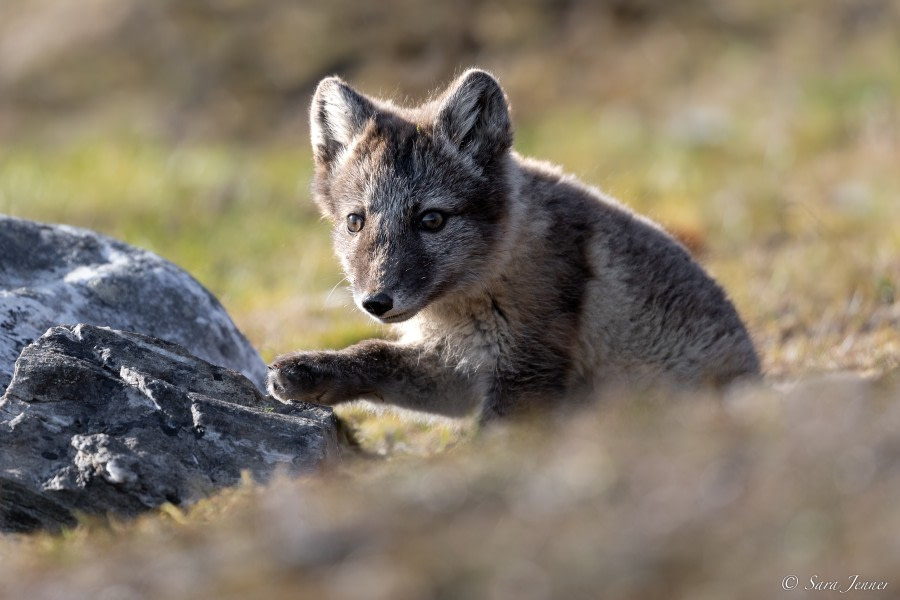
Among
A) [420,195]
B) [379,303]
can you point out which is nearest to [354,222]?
[420,195]

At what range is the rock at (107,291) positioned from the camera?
484 centimetres

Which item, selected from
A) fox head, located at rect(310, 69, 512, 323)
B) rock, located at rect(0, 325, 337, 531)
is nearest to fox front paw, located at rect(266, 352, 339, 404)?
rock, located at rect(0, 325, 337, 531)

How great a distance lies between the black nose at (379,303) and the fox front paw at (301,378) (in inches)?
15.7

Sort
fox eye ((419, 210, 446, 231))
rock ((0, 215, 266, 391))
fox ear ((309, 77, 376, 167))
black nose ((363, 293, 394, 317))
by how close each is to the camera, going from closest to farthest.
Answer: black nose ((363, 293, 394, 317)) → fox eye ((419, 210, 446, 231)) → rock ((0, 215, 266, 391)) → fox ear ((309, 77, 376, 167))

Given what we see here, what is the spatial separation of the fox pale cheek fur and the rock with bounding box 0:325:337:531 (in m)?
0.54

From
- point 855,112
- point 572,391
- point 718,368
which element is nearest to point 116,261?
point 572,391

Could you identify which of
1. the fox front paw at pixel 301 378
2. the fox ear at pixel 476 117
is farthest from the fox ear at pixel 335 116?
the fox front paw at pixel 301 378

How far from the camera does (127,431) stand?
3.77 metres

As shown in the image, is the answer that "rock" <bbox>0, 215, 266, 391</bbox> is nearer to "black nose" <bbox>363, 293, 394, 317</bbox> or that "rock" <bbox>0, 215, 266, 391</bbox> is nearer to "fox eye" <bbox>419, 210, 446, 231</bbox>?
"black nose" <bbox>363, 293, 394, 317</bbox>

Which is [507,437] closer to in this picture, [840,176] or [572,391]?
[572,391]

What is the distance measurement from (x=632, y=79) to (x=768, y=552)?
13439 millimetres

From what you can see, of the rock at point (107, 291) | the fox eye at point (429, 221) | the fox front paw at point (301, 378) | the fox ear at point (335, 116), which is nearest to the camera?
the fox front paw at point (301, 378)

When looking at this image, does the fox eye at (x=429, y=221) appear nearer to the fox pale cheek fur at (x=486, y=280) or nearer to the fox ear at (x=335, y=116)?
the fox pale cheek fur at (x=486, y=280)

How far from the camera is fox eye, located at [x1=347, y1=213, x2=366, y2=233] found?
482 centimetres
